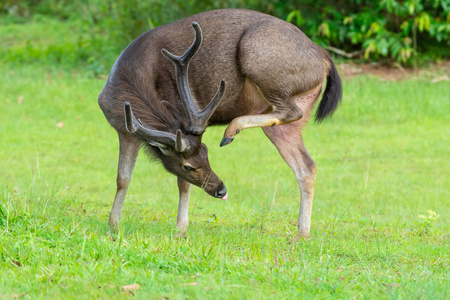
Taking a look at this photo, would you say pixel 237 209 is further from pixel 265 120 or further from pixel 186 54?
pixel 186 54

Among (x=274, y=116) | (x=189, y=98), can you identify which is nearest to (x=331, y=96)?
(x=274, y=116)

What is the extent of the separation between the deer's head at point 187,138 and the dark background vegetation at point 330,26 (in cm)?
764

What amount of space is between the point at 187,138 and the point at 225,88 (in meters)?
0.61

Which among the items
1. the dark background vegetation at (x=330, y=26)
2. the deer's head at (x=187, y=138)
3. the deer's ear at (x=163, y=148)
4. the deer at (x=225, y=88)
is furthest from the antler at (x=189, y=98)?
the dark background vegetation at (x=330, y=26)

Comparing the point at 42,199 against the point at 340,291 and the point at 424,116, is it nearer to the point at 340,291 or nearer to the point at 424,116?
the point at 340,291

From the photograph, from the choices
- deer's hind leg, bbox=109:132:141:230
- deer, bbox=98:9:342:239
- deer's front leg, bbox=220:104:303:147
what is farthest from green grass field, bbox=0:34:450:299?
deer's front leg, bbox=220:104:303:147

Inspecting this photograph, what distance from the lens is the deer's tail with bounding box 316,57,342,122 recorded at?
22.1 feet

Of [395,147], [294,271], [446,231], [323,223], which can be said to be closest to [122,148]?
[323,223]

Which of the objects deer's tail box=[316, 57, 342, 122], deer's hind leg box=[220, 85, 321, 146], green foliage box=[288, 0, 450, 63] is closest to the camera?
deer's hind leg box=[220, 85, 321, 146]

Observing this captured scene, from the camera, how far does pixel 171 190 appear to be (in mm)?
8914

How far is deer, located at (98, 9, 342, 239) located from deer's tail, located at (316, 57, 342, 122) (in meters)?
0.18

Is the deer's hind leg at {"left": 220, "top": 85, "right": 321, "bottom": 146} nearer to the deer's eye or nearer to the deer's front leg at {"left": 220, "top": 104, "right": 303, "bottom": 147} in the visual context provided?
the deer's front leg at {"left": 220, "top": 104, "right": 303, "bottom": 147}

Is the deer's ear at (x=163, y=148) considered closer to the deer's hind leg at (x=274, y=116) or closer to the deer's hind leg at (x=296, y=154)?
the deer's hind leg at (x=274, y=116)

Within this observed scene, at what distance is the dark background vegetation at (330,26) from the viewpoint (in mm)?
13094
